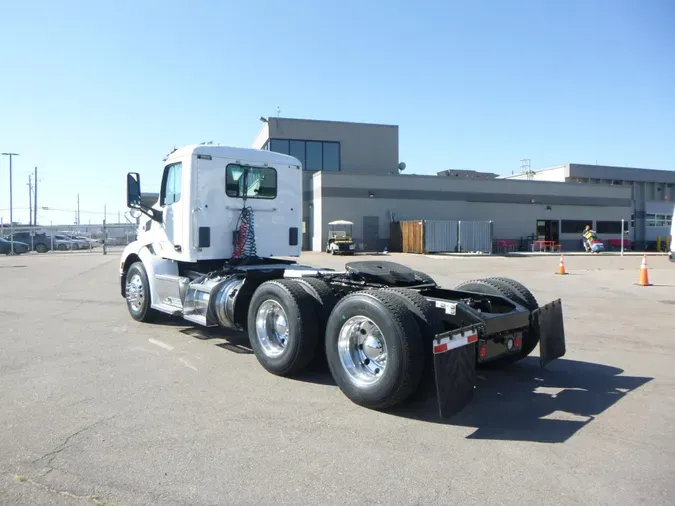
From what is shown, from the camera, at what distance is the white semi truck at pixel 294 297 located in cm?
451

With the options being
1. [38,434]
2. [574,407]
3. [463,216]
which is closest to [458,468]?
[574,407]

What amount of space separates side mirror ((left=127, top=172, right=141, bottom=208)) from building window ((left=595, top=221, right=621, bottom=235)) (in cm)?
4478

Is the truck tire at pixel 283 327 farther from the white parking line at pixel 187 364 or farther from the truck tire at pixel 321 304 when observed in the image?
the white parking line at pixel 187 364

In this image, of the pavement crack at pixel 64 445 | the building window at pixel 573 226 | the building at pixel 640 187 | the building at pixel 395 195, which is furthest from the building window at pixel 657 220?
the pavement crack at pixel 64 445

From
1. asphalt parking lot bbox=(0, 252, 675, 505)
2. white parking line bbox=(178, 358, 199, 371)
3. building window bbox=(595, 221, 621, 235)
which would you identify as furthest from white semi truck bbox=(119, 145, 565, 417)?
building window bbox=(595, 221, 621, 235)

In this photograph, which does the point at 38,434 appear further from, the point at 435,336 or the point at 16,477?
the point at 435,336

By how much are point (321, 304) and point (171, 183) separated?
3959mm

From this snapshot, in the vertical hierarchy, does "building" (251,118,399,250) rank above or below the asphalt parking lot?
above

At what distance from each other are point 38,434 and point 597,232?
4812cm

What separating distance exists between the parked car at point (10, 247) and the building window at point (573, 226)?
42456mm

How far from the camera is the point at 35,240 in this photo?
144 feet

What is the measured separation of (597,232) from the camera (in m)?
45.5

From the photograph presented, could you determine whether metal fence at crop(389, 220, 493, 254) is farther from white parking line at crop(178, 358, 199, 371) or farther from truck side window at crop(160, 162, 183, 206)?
white parking line at crop(178, 358, 199, 371)

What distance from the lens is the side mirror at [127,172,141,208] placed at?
837 cm
